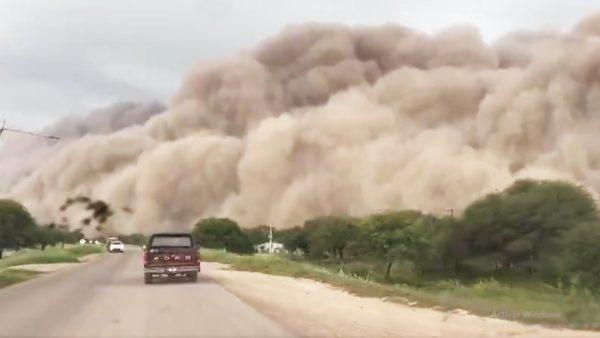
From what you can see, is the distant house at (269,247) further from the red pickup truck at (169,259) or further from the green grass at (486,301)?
the red pickup truck at (169,259)

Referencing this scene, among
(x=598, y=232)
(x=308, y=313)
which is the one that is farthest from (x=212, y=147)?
(x=308, y=313)

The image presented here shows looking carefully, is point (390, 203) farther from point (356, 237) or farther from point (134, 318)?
point (134, 318)

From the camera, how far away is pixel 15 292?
61.8 ft

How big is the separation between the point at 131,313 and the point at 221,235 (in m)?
73.0

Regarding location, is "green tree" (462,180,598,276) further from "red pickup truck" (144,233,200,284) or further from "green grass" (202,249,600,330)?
"red pickup truck" (144,233,200,284)

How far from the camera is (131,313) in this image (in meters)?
12.4

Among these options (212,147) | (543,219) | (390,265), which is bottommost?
(390,265)

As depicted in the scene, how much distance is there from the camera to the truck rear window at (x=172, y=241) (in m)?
22.3

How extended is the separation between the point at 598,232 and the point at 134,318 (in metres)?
35.8

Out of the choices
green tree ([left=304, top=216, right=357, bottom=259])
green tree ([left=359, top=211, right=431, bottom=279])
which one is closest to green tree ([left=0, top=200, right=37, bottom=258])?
green tree ([left=304, top=216, right=357, bottom=259])

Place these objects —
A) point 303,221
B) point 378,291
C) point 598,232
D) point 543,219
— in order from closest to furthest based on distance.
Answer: point 378,291 → point 598,232 → point 543,219 → point 303,221

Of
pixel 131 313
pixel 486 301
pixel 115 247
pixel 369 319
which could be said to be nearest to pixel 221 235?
pixel 115 247

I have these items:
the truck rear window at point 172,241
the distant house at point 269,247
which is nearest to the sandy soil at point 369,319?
the truck rear window at point 172,241

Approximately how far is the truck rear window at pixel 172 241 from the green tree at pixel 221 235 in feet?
199
